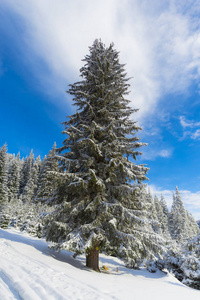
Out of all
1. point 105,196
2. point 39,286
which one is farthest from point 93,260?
point 39,286

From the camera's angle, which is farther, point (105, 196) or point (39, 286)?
point (105, 196)

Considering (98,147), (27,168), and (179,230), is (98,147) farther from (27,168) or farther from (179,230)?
(27,168)

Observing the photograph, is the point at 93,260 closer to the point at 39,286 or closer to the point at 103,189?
the point at 103,189

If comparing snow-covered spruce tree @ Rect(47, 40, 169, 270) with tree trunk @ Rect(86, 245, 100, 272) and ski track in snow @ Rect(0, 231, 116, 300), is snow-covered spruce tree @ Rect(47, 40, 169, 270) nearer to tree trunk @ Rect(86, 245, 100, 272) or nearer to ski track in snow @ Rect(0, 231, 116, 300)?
tree trunk @ Rect(86, 245, 100, 272)

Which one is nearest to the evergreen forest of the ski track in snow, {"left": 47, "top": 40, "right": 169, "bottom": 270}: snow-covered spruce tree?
{"left": 47, "top": 40, "right": 169, "bottom": 270}: snow-covered spruce tree

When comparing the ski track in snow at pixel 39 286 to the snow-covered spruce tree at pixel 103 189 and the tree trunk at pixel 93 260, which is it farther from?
the tree trunk at pixel 93 260

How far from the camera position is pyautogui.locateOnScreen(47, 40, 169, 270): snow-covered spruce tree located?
24.6ft

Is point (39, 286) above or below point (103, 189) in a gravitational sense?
below

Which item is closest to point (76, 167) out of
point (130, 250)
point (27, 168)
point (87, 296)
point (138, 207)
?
point (138, 207)

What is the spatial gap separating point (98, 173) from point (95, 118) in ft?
12.2

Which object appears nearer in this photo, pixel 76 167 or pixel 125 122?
pixel 76 167

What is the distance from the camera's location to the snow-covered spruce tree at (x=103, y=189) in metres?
7.50

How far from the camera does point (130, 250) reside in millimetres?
7332

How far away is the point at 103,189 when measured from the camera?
832 cm
